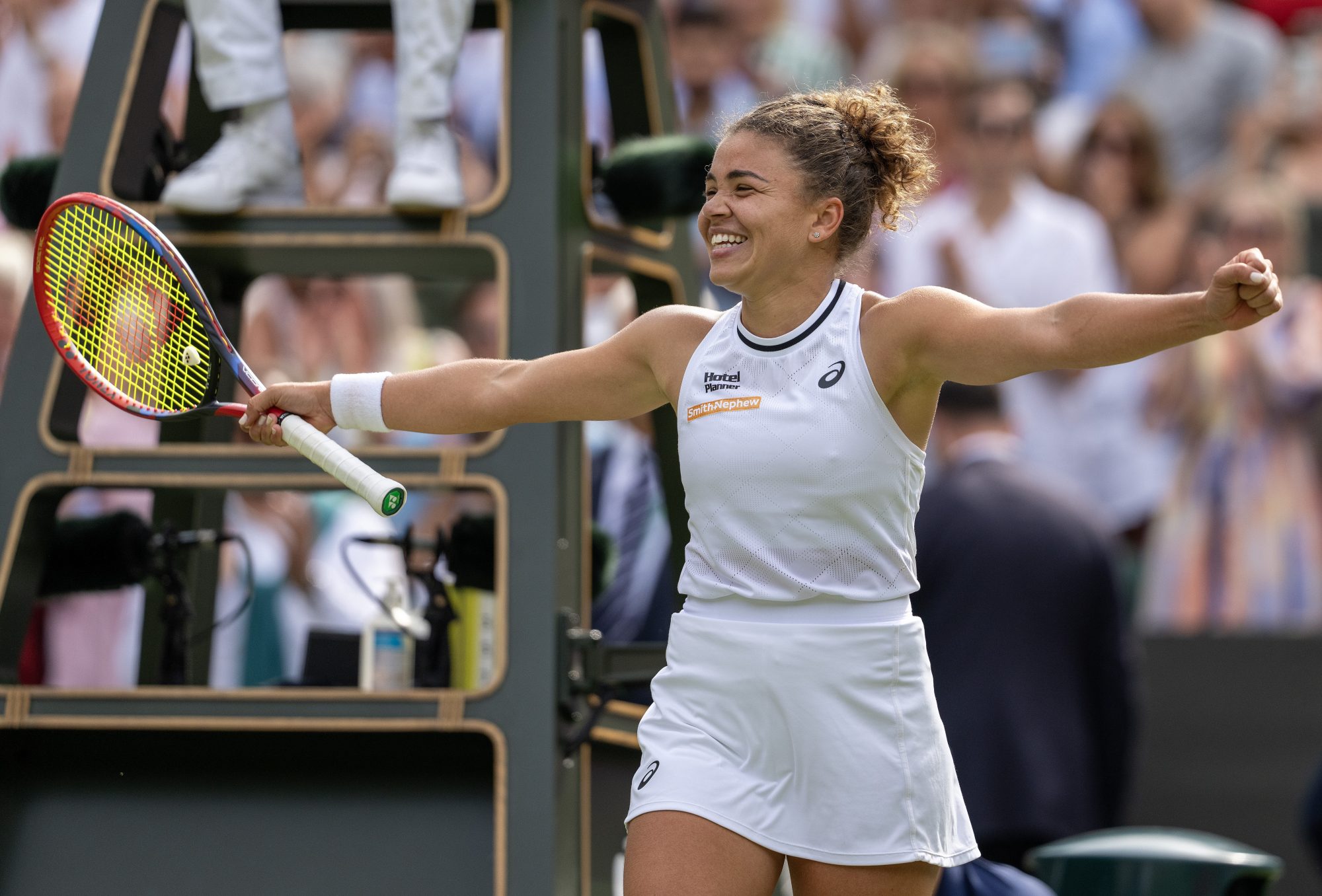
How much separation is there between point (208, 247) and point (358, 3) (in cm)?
73

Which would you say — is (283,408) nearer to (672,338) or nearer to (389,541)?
(672,338)

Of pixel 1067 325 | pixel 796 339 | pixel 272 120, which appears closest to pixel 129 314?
pixel 272 120

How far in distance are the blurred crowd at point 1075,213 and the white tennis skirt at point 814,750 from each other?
13.4 ft

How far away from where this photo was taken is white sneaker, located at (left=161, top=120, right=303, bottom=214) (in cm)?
421

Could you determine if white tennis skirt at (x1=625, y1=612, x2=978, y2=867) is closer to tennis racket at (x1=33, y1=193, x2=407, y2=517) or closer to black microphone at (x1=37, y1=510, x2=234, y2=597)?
tennis racket at (x1=33, y1=193, x2=407, y2=517)

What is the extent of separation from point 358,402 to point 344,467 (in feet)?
0.76

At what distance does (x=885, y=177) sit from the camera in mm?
3127

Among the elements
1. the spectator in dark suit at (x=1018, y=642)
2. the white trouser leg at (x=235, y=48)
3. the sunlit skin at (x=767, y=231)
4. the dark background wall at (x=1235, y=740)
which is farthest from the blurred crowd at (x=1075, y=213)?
the sunlit skin at (x=767, y=231)

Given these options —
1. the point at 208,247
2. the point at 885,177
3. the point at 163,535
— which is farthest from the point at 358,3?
the point at 885,177

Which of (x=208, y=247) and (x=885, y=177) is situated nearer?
(x=885, y=177)

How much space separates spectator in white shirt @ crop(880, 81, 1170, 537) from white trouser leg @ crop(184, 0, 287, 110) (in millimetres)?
4066

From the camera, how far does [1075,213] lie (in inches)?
318

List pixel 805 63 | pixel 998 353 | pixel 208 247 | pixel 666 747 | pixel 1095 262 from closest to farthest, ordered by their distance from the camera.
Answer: pixel 998 353, pixel 666 747, pixel 208 247, pixel 1095 262, pixel 805 63

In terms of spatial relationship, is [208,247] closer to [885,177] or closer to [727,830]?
[885,177]
